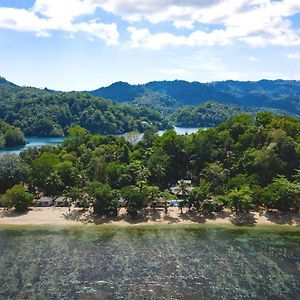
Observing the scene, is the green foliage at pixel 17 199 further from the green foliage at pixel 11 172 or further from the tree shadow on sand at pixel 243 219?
the tree shadow on sand at pixel 243 219

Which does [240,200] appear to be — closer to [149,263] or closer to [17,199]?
[149,263]

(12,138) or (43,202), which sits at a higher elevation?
(43,202)

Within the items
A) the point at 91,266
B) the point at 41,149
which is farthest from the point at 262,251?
the point at 41,149

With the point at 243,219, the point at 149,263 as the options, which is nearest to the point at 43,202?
the point at 149,263

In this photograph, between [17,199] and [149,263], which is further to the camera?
[17,199]

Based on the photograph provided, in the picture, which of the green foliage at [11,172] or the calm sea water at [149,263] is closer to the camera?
the calm sea water at [149,263]

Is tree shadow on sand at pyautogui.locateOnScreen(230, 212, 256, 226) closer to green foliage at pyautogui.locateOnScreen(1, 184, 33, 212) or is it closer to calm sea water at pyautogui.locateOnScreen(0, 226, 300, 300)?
calm sea water at pyautogui.locateOnScreen(0, 226, 300, 300)

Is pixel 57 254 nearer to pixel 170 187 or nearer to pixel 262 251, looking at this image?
pixel 262 251

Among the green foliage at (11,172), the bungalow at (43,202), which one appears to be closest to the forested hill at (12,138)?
the green foliage at (11,172)
